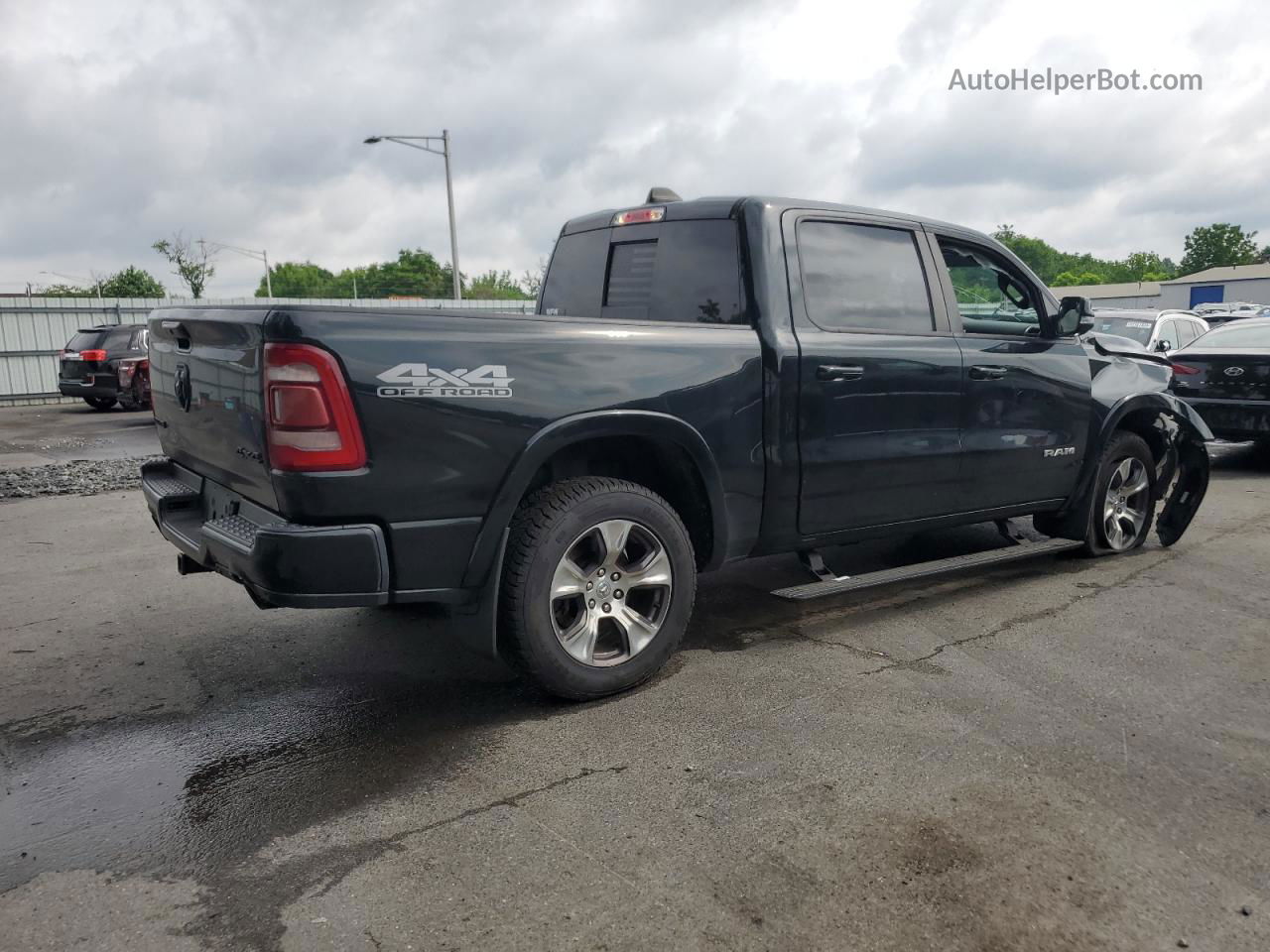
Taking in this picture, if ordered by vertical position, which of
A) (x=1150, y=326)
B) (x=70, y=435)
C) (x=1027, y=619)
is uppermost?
(x=1150, y=326)

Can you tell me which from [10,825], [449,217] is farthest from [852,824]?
[449,217]

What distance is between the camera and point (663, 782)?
3080 mm

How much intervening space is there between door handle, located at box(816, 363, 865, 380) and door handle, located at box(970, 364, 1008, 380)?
83cm

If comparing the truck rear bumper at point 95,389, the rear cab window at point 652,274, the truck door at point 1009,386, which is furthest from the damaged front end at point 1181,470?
the truck rear bumper at point 95,389

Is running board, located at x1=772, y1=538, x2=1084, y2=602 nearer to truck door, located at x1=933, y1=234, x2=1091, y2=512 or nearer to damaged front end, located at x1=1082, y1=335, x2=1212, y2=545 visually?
truck door, located at x1=933, y1=234, x2=1091, y2=512

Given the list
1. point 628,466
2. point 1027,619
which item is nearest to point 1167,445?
point 1027,619

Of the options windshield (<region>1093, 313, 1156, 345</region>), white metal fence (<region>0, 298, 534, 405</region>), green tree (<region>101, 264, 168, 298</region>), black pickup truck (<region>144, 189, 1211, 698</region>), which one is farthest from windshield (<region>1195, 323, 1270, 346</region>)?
green tree (<region>101, 264, 168, 298</region>)

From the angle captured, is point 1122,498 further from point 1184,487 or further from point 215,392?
point 215,392

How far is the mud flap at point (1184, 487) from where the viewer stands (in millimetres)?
6164

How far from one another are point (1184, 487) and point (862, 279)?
10.4 feet

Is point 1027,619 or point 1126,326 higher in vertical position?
point 1126,326

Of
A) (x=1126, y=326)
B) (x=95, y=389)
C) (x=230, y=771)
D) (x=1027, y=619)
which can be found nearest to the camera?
(x=230, y=771)

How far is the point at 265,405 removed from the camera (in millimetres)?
3107

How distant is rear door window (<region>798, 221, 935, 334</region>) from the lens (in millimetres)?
4305
